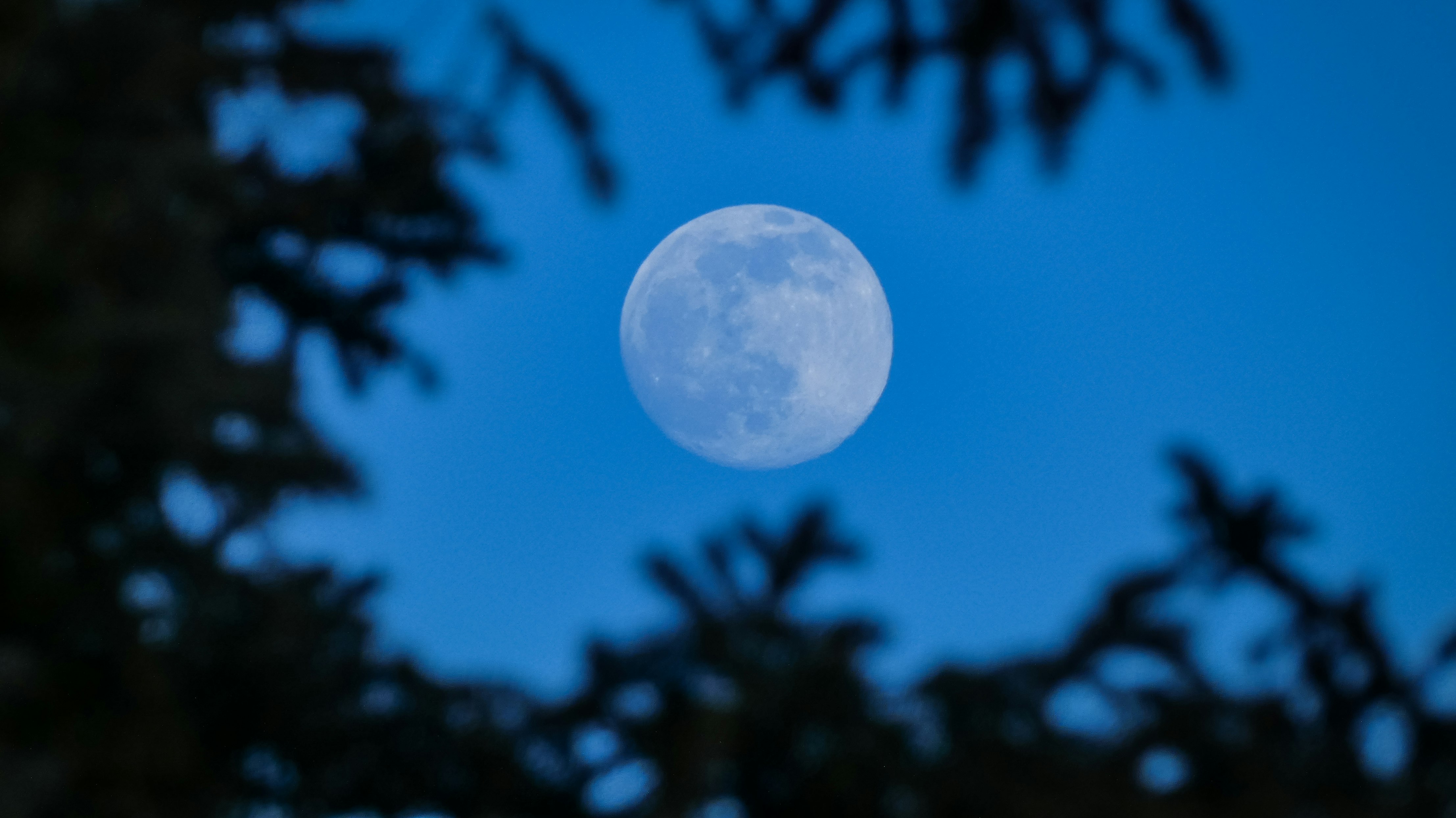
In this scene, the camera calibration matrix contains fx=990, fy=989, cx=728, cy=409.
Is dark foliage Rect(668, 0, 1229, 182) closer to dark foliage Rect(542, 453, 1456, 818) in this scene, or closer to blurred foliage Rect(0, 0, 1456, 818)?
blurred foliage Rect(0, 0, 1456, 818)

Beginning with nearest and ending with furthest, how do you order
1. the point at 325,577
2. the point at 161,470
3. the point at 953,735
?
1. the point at 161,470
2. the point at 325,577
3. the point at 953,735

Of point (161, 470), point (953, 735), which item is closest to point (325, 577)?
point (161, 470)

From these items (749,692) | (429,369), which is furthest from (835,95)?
(749,692)

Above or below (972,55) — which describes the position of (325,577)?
below

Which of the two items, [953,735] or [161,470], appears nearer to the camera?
[161,470]

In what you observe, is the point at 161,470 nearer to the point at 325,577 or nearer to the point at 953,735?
the point at 325,577

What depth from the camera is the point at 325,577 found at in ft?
8.06

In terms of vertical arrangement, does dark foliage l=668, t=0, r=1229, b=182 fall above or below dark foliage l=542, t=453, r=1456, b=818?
above

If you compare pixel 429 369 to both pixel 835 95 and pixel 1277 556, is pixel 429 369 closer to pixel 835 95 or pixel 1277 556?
pixel 835 95

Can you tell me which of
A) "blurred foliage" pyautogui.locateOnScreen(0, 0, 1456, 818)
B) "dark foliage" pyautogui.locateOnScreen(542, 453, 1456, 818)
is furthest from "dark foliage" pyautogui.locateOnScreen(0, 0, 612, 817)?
"dark foliage" pyautogui.locateOnScreen(542, 453, 1456, 818)

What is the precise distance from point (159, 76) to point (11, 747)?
947 mm

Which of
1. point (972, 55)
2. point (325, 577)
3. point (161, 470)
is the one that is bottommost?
point (161, 470)

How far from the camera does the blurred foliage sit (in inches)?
47.9

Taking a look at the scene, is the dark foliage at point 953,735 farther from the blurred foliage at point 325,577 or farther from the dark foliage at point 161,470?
the dark foliage at point 161,470
